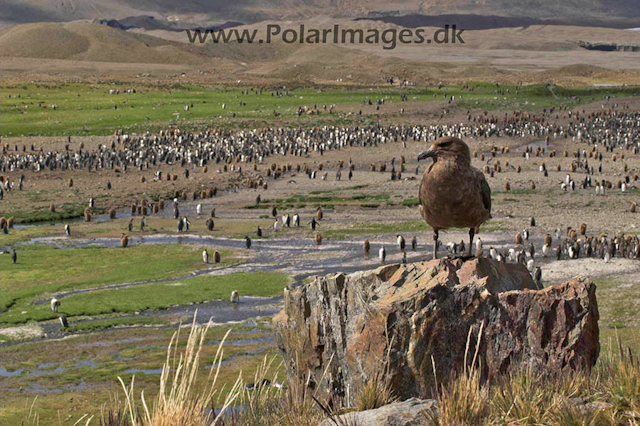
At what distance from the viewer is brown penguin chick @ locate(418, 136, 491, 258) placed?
33.1ft

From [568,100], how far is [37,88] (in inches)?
2346

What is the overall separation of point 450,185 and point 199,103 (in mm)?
83857

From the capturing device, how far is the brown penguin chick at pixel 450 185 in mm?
10078

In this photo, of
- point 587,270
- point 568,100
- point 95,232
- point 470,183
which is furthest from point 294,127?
point 470,183

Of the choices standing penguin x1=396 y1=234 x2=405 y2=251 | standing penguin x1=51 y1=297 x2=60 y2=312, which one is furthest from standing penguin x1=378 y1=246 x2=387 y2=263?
standing penguin x1=51 y1=297 x2=60 y2=312

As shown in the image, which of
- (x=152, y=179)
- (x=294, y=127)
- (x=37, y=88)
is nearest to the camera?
(x=152, y=179)

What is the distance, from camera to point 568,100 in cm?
9588

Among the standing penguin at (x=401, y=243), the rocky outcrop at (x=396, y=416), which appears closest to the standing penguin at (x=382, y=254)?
the standing penguin at (x=401, y=243)

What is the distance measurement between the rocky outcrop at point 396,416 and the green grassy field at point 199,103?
225 ft

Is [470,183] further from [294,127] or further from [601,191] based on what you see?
[294,127]

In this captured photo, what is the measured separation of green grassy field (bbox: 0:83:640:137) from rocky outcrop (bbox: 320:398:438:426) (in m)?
68.6

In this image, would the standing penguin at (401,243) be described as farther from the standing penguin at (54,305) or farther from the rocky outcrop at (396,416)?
the rocky outcrop at (396,416)

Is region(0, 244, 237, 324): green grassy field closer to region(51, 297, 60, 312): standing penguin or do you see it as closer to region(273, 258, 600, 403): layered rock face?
region(51, 297, 60, 312): standing penguin

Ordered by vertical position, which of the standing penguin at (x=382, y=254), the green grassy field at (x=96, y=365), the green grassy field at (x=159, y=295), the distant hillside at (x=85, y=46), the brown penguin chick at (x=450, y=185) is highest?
the distant hillside at (x=85, y=46)
